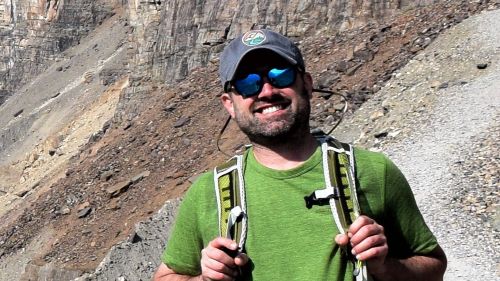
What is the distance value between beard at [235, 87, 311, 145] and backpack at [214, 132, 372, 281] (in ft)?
0.37

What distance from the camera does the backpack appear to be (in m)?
3.26

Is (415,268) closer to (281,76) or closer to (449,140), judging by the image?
(281,76)

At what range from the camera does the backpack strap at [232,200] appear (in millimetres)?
3314

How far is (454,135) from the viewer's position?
13633 mm

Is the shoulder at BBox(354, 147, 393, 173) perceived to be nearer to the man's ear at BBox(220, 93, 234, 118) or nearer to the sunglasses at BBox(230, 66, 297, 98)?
the sunglasses at BBox(230, 66, 297, 98)

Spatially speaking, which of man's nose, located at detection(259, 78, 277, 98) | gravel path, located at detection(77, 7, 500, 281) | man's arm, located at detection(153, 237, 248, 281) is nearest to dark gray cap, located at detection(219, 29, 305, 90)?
man's nose, located at detection(259, 78, 277, 98)

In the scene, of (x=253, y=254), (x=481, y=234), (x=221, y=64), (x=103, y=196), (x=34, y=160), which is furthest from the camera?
(x=34, y=160)

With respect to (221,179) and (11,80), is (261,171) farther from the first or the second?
(11,80)

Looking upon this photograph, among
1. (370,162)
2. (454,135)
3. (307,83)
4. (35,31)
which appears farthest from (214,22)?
(35,31)

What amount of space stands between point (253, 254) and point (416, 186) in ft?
29.0

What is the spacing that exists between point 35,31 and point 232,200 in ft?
181

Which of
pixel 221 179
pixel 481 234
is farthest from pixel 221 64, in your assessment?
pixel 481 234

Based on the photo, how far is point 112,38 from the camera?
52531 millimetres

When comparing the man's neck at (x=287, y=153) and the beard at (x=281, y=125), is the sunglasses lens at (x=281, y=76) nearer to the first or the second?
the beard at (x=281, y=125)
